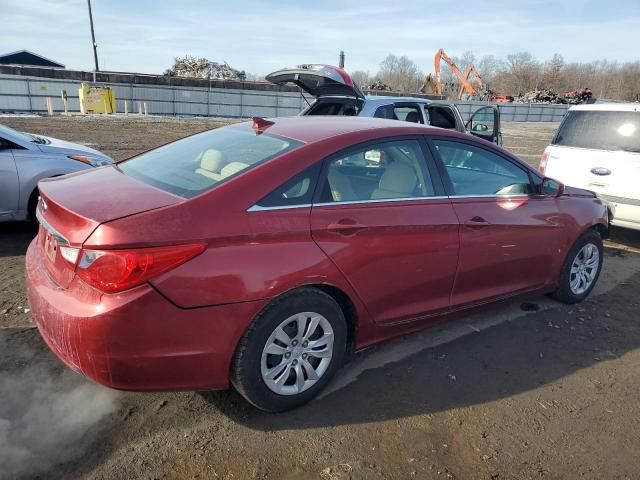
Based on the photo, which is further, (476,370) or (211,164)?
(476,370)

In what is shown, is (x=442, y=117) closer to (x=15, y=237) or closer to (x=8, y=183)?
(x=8, y=183)

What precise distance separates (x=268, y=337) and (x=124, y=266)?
0.80 m

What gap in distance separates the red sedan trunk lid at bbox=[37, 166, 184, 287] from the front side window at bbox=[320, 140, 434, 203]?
35.6 inches

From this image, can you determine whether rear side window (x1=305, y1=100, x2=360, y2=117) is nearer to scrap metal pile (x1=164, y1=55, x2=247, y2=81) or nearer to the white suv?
the white suv

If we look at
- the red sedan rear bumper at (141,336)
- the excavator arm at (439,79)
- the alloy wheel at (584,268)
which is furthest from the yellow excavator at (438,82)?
the red sedan rear bumper at (141,336)

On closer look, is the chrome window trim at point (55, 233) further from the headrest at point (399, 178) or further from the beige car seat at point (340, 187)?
the headrest at point (399, 178)

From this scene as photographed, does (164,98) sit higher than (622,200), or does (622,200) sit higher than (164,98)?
(622,200)

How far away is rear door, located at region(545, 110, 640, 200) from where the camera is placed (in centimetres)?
606

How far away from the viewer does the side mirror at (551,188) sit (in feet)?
13.2

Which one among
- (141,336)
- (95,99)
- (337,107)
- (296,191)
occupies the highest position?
(337,107)

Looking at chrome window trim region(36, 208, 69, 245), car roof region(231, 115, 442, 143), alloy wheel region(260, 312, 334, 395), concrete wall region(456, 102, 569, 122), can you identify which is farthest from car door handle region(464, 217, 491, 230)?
concrete wall region(456, 102, 569, 122)

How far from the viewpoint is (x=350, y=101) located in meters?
7.31

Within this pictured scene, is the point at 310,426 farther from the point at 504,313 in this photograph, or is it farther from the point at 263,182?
the point at 504,313

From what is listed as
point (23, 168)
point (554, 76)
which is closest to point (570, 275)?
point (23, 168)
